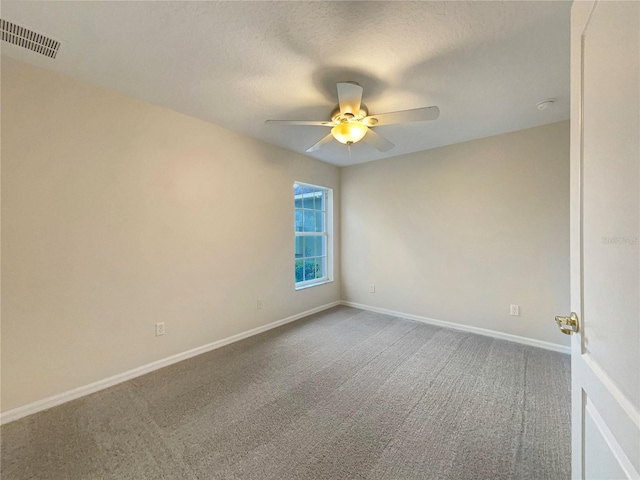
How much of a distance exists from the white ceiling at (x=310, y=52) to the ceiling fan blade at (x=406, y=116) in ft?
0.97

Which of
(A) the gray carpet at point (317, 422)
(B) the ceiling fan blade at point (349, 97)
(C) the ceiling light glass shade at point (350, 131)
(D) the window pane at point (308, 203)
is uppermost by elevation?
(B) the ceiling fan blade at point (349, 97)

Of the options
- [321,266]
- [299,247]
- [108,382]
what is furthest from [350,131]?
[108,382]

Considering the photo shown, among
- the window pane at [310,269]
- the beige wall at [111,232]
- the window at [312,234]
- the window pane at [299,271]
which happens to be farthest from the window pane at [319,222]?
the beige wall at [111,232]

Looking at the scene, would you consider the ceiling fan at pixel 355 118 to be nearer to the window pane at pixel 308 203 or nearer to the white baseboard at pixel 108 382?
the window pane at pixel 308 203

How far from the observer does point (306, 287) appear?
3877 millimetres

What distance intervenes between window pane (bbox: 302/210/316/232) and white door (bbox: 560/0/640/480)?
330cm

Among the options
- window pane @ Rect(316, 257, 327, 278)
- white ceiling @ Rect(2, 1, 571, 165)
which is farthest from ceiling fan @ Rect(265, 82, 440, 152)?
window pane @ Rect(316, 257, 327, 278)

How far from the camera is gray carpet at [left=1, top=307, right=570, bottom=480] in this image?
1.37m

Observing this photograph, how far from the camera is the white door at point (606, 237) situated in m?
0.57

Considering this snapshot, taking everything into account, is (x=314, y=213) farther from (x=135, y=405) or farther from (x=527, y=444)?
(x=527, y=444)

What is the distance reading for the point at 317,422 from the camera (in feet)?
5.52

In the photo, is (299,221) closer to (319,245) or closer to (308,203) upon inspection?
(308,203)

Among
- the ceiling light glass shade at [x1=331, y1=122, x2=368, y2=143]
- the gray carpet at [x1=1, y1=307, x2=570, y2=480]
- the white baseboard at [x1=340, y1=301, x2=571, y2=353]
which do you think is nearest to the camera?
the gray carpet at [x1=1, y1=307, x2=570, y2=480]

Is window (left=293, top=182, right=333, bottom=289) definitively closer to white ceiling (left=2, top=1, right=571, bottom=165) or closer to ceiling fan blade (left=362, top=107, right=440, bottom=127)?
white ceiling (left=2, top=1, right=571, bottom=165)
